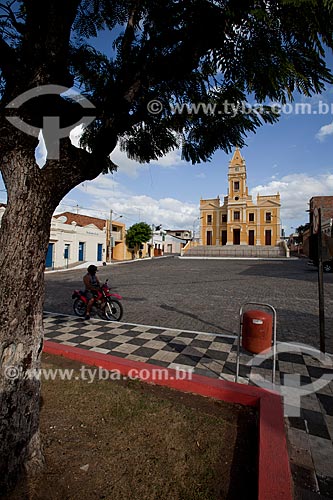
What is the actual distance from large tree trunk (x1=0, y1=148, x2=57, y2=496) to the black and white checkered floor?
206 cm

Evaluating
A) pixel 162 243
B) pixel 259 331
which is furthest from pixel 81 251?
pixel 162 243

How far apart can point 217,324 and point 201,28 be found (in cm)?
571

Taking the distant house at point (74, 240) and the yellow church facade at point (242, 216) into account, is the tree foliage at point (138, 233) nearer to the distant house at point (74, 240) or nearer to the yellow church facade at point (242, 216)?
the distant house at point (74, 240)

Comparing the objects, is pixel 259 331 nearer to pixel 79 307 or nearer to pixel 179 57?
pixel 179 57

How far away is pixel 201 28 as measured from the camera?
6.12 ft

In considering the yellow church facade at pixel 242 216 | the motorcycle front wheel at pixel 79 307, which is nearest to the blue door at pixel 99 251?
the yellow church facade at pixel 242 216

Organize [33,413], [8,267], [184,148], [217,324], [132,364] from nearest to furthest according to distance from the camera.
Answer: [8,267], [33,413], [184,148], [132,364], [217,324]

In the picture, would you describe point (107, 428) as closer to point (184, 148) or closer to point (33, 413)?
point (33, 413)

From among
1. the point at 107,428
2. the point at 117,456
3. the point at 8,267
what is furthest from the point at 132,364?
the point at 8,267

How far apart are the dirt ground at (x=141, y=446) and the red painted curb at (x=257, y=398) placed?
0.41 ft

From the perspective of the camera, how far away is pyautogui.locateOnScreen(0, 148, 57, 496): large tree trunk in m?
1.66

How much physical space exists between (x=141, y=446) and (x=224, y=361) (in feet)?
7.80

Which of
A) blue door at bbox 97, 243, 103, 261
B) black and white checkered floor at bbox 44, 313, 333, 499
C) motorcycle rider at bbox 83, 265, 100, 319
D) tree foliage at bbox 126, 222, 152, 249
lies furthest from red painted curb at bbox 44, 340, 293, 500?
tree foliage at bbox 126, 222, 152, 249

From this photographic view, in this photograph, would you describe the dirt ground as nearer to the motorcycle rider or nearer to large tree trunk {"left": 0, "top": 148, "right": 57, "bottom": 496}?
large tree trunk {"left": 0, "top": 148, "right": 57, "bottom": 496}
